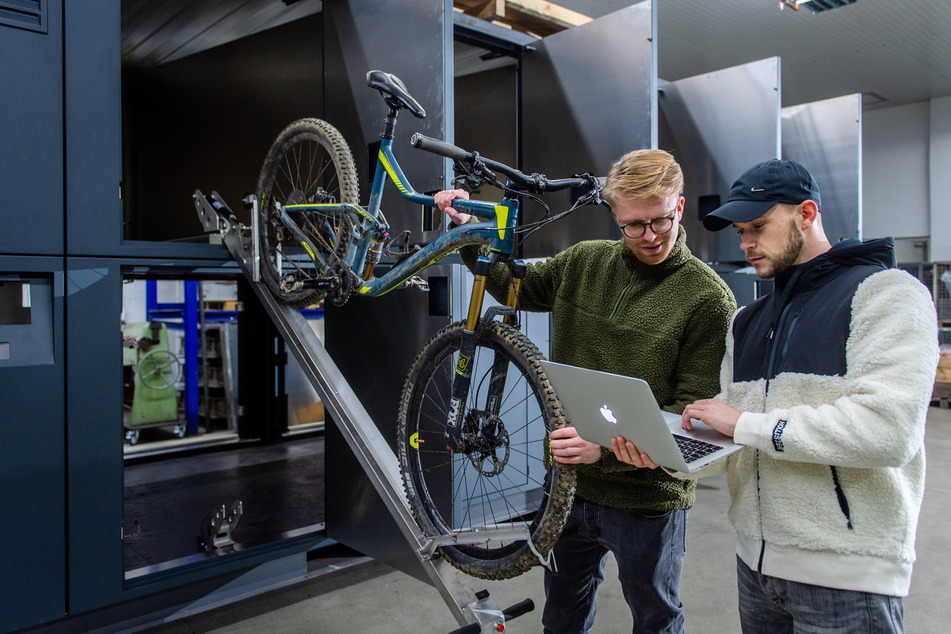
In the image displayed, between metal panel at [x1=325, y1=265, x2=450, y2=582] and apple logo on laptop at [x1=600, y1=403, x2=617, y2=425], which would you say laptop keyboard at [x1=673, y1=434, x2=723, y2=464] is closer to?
apple logo on laptop at [x1=600, y1=403, x2=617, y2=425]

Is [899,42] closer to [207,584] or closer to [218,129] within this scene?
[218,129]

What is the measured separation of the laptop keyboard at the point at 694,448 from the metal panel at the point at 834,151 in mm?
4442

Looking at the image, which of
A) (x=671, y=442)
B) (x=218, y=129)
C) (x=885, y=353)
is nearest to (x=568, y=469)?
(x=671, y=442)

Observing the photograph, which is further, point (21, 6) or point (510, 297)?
point (21, 6)

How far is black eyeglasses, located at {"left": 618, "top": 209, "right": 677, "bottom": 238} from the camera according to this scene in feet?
4.80

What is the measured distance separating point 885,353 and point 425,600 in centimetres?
226

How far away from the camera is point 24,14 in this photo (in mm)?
2143

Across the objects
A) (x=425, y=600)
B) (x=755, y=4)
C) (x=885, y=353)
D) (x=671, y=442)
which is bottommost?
(x=425, y=600)

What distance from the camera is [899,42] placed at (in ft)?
24.5

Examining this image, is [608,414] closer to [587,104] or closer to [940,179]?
[587,104]

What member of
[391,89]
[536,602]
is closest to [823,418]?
[391,89]

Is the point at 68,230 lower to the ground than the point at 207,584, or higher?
higher

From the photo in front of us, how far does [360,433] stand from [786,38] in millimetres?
7400

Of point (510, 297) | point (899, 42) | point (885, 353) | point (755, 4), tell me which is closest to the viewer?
point (885, 353)
